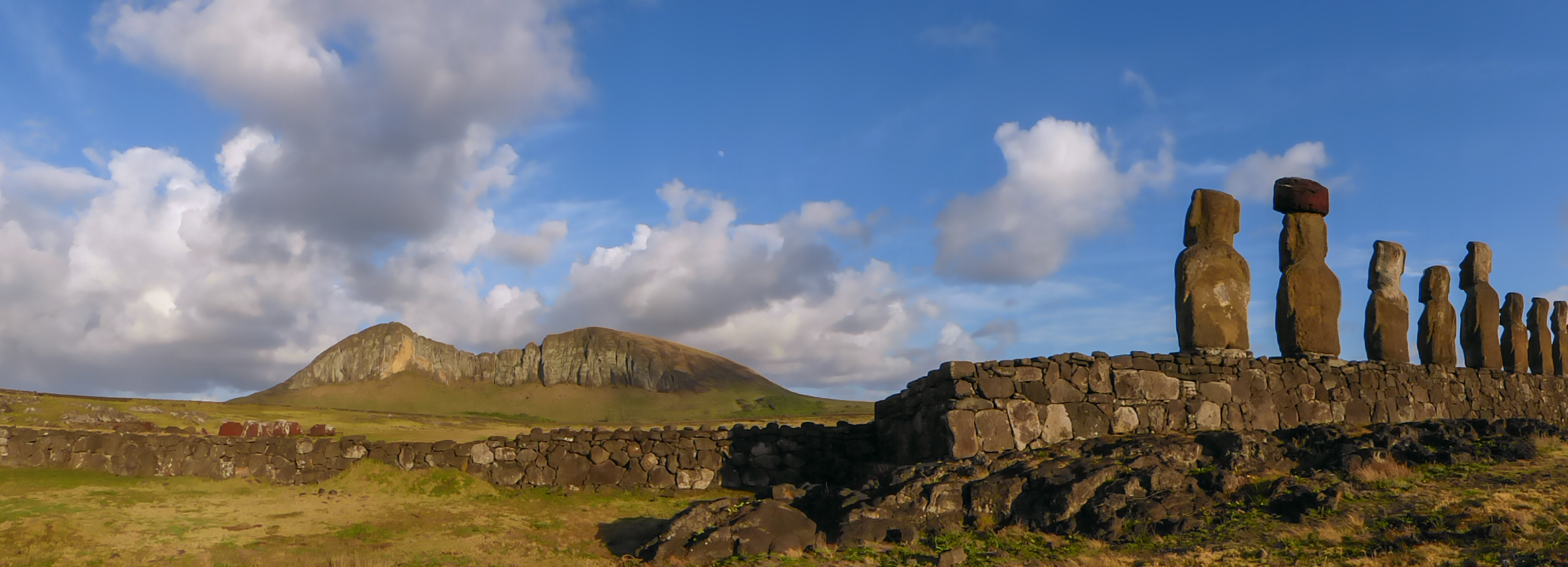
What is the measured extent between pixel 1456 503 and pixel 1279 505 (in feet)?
5.81

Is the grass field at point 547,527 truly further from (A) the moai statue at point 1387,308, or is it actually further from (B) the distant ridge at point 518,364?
(B) the distant ridge at point 518,364

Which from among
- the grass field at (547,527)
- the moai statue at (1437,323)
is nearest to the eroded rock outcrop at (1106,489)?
the grass field at (547,527)

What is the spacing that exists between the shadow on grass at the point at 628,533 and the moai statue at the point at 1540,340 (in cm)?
3129

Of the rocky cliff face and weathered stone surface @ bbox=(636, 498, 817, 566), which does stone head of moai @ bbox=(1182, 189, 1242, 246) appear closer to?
weathered stone surface @ bbox=(636, 498, 817, 566)

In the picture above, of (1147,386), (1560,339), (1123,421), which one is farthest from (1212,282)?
(1560,339)

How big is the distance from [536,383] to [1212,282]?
159690 mm

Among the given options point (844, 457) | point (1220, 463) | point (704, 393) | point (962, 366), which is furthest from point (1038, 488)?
point (704, 393)

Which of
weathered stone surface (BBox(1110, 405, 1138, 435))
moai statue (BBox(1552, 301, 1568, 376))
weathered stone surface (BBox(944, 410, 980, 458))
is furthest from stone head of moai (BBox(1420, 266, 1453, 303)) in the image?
weathered stone surface (BBox(944, 410, 980, 458))

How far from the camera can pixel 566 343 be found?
17662 centimetres

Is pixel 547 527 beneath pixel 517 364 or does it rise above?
beneath

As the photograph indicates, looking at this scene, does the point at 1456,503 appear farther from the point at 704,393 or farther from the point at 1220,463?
the point at 704,393

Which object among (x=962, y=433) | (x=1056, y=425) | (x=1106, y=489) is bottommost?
(x=1106, y=489)

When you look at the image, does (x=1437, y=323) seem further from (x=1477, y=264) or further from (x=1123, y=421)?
(x=1123, y=421)

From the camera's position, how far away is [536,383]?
16788cm
